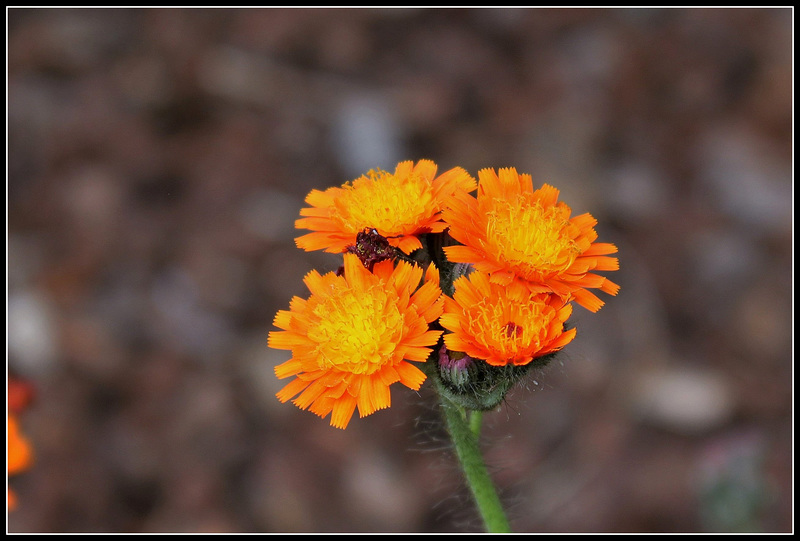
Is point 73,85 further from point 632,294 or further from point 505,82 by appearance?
point 632,294

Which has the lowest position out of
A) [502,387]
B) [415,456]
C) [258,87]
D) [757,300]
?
[415,456]

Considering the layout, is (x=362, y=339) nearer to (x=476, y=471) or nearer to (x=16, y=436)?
(x=476, y=471)

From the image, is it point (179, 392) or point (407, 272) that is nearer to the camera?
point (407, 272)

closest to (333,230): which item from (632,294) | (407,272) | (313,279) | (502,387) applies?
(313,279)

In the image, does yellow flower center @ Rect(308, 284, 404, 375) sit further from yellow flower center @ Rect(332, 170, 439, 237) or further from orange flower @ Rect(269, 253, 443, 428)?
yellow flower center @ Rect(332, 170, 439, 237)

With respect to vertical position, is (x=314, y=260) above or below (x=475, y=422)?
below

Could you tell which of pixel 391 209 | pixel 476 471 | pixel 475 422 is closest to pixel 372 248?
pixel 391 209

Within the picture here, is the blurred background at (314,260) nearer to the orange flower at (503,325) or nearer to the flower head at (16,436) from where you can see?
the flower head at (16,436)
